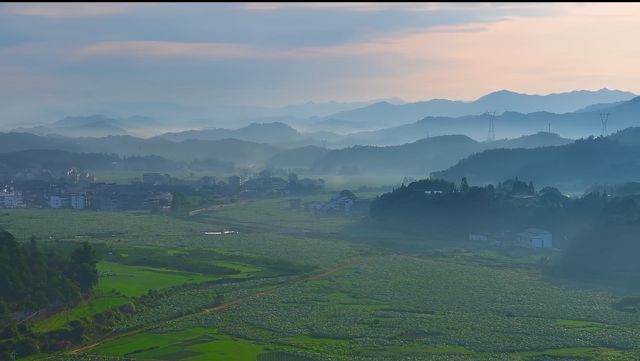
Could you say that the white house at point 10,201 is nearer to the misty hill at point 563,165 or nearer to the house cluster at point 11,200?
the house cluster at point 11,200

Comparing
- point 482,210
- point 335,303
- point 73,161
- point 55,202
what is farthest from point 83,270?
point 73,161

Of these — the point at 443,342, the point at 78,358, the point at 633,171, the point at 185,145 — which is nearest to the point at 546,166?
the point at 633,171

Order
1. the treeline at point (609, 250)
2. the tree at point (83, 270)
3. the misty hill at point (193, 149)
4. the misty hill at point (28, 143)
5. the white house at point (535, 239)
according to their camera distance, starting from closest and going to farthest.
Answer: the tree at point (83, 270) < the treeline at point (609, 250) < the white house at point (535, 239) < the misty hill at point (28, 143) < the misty hill at point (193, 149)

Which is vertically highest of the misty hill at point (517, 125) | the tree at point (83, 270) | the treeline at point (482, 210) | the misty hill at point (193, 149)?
the misty hill at point (517, 125)

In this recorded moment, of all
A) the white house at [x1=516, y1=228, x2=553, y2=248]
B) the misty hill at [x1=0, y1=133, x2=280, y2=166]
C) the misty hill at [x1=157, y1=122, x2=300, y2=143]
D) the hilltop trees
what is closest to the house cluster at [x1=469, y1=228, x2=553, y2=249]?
the white house at [x1=516, y1=228, x2=553, y2=248]

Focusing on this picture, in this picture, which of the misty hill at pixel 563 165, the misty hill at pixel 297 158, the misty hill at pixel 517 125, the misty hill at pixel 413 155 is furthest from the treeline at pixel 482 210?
the misty hill at pixel 517 125

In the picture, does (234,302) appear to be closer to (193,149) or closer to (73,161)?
(73,161)

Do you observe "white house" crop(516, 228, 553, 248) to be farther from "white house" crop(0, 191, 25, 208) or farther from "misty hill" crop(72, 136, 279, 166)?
"misty hill" crop(72, 136, 279, 166)
